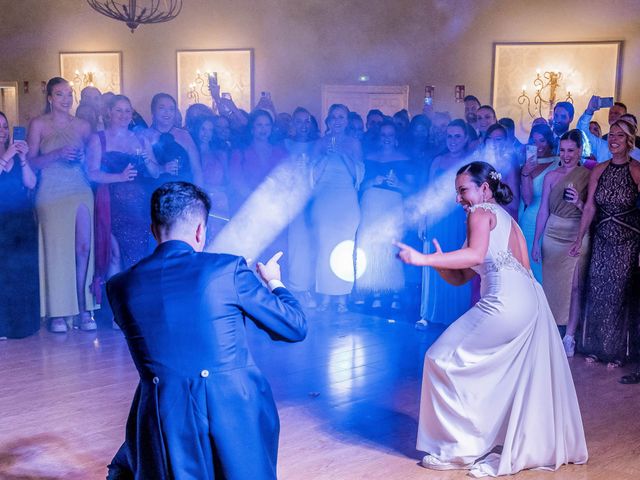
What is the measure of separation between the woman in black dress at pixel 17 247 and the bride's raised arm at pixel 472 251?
3304 mm

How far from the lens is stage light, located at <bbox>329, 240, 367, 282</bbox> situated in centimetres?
675

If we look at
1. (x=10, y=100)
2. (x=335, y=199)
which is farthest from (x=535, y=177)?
(x=10, y=100)

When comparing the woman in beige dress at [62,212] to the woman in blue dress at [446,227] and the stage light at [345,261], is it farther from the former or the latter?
the woman in blue dress at [446,227]

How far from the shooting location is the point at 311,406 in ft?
14.1

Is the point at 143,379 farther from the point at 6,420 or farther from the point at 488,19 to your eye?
the point at 488,19

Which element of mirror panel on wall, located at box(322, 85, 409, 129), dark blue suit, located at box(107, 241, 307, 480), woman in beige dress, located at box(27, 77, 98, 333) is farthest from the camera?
mirror panel on wall, located at box(322, 85, 409, 129)

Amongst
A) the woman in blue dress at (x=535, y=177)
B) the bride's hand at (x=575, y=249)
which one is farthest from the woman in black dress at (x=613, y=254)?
the woman in blue dress at (x=535, y=177)

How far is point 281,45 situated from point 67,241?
5720 mm

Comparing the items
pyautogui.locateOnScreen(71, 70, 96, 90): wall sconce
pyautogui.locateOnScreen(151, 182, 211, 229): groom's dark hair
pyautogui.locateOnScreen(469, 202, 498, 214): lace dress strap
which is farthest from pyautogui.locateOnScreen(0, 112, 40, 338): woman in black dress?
pyautogui.locateOnScreen(71, 70, 96, 90): wall sconce

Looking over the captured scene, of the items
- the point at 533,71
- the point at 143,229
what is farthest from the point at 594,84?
the point at 143,229

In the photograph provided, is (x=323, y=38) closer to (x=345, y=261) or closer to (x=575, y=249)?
(x=345, y=261)

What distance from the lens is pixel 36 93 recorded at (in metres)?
13.0

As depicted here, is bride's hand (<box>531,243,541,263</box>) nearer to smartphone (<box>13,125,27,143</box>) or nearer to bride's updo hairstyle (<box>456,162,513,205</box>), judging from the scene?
bride's updo hairstyle (<box>456,162,513,205</box>)

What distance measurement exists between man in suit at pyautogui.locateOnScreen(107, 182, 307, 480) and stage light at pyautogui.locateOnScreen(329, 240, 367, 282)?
4.46 m
